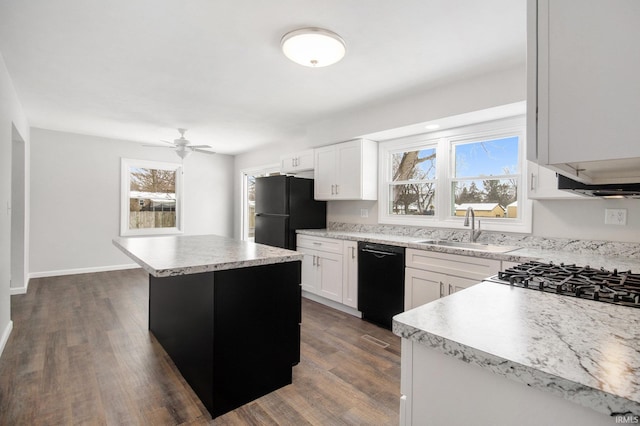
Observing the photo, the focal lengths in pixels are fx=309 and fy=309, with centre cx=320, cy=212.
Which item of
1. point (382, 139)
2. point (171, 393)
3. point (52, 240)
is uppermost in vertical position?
point (382, 139)

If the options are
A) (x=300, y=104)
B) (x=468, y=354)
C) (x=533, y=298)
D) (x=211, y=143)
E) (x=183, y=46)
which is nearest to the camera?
(x=468, y=354)

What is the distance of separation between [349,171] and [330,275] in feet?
4.31

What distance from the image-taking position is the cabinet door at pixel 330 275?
11.8 ft

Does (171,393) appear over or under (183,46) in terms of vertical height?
under

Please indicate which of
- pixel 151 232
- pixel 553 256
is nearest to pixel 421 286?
pixel 553 256

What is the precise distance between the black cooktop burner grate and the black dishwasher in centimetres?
146

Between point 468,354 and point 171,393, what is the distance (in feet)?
6.64

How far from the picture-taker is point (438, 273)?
269cm

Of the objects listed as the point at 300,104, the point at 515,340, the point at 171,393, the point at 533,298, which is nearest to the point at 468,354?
the point at 515,340

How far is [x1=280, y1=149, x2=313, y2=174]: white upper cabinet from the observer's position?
4549 millimetres

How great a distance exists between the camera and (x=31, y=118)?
171 inches

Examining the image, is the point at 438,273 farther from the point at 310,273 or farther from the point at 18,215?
the point at 18,215

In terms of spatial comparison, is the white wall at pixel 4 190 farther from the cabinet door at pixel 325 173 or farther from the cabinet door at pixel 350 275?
the cabinet door at pixel 325 173

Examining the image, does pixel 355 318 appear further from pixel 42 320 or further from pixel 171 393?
pixel 42 320
